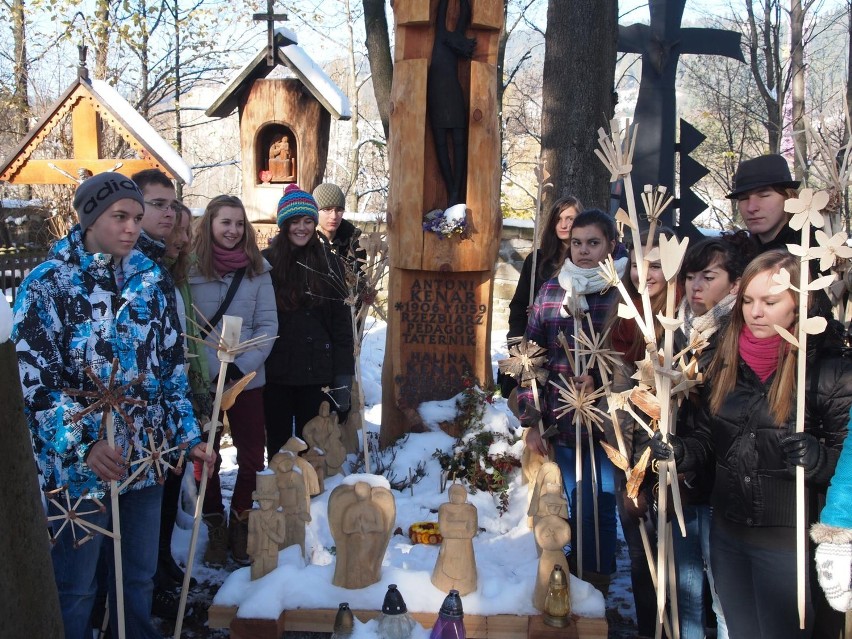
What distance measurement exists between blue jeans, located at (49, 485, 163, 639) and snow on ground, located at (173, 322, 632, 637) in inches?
16.0

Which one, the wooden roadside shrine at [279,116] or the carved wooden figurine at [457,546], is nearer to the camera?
the carved wooden figurine at [457,546]

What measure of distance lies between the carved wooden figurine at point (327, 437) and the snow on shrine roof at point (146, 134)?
2628mm

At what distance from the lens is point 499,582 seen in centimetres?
315

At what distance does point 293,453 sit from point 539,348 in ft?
3.88

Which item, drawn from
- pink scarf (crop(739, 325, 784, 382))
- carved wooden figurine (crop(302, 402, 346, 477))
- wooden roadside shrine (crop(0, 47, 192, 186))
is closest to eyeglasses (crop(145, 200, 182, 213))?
carved wooden figurine (crop(302, 402, 346, 477))

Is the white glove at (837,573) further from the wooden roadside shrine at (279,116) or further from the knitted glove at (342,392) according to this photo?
the wooden roadside shrine at (279,116)

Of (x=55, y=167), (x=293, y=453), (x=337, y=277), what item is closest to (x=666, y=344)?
(x=293, y=453)

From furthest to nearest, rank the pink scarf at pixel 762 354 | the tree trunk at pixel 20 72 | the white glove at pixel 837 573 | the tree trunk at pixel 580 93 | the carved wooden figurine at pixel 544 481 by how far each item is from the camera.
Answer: the tree trunk at pixel 20 72, the tree trunk at pixel 580 93, the carved wooden figurine at pixel 544 481, the pink scarf at pixel 762 354, the white glove at pixel 837 573

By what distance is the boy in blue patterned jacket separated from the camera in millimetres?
2332

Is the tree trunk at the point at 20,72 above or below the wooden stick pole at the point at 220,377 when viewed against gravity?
above

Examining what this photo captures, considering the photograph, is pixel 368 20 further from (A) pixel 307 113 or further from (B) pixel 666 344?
(B) pixel 666 344

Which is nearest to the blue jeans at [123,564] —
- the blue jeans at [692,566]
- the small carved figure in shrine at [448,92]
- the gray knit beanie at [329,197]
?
the blue jeans at [692,566]

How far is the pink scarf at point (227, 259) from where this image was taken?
12.4 ft

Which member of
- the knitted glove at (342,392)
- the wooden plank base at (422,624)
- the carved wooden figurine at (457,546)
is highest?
the knitted glove at (342,392)
